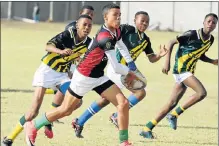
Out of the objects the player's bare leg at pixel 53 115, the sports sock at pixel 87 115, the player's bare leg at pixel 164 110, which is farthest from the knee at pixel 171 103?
the player's bare leg at pixel 53 115

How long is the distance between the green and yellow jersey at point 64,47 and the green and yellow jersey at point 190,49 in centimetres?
206

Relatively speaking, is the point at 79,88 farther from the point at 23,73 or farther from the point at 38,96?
the point at 23,73

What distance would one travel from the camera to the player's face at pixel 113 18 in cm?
969

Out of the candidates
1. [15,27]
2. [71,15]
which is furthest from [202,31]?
[71,15]

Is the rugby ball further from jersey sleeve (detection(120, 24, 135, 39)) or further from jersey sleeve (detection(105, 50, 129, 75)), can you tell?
jersey sleeve (detection(120, 24, 135, 39))

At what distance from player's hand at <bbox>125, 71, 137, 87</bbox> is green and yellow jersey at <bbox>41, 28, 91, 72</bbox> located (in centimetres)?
117

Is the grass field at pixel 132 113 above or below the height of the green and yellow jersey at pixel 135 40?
below

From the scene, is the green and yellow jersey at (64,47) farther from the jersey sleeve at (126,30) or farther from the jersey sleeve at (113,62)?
the jersey sleeve at (113,62)

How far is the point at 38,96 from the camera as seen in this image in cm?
1093

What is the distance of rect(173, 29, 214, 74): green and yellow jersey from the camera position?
489 inches

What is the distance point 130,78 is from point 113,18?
0.87 meters

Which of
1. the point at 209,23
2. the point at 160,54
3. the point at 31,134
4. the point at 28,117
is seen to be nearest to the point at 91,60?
the point at 31,134

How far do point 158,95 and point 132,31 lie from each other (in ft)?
23.1

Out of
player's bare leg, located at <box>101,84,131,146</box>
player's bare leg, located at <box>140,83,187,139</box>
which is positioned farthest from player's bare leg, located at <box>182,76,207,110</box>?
player's bare leg, located at <box>101,84,131,146</box>
